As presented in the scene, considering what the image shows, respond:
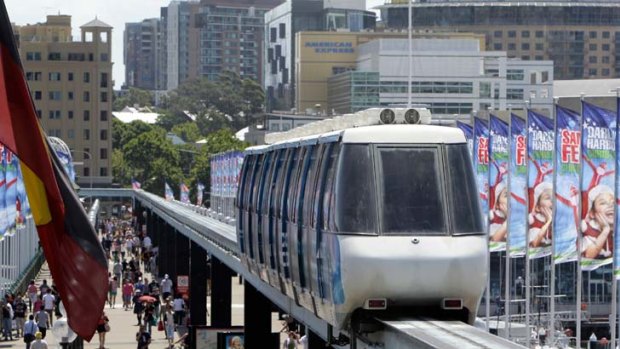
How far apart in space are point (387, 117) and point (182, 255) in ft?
208

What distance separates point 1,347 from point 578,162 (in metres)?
21.5

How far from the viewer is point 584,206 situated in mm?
33000

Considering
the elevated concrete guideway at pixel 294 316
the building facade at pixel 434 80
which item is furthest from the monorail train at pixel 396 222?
the building facade at pixel 434 80

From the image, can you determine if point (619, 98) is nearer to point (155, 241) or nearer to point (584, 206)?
point (584, 206)

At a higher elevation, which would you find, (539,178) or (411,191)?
(411,191)

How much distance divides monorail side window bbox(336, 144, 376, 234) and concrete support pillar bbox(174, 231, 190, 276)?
189 feet

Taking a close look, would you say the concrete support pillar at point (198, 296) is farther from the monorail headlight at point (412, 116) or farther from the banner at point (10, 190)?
the monorail headlight at point (412, 116)

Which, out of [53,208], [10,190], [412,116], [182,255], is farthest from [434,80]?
[53,208]

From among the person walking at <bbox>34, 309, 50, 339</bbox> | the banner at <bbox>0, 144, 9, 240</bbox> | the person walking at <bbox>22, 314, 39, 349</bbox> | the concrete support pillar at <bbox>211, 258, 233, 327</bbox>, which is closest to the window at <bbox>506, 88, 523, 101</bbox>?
the concrete support pillar at <bbox>211, 258, 233, 327</bbox>

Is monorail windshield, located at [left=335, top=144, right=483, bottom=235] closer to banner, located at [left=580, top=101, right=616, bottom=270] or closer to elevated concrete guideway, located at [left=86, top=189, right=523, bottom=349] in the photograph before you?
elevated concrete guideway, located at [left=86, top=189, right=523, bottom=349]

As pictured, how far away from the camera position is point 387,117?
22.4 m

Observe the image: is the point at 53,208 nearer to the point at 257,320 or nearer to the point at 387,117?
the point at 387,117

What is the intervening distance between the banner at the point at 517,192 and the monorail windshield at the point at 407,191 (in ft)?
54.5

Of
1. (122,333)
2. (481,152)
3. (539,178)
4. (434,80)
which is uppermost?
(434,80)
